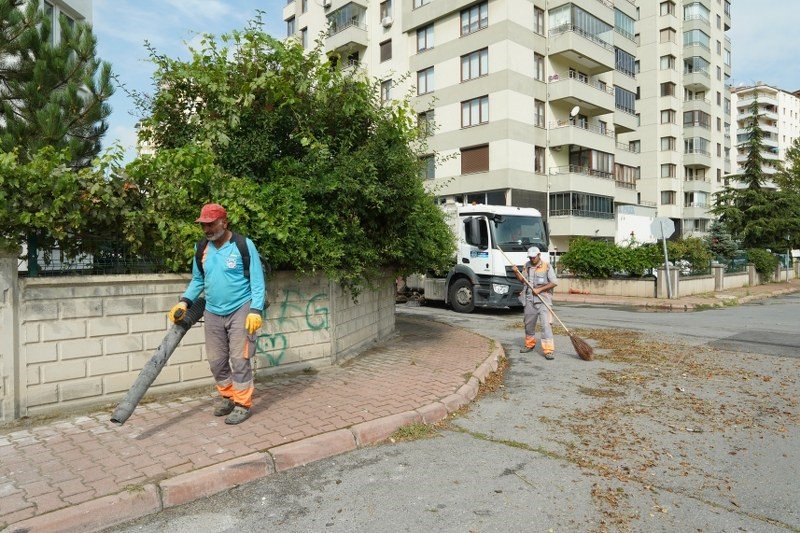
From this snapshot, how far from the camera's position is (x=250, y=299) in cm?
505

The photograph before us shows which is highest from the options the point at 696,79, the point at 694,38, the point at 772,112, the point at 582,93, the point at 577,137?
the point at 772,112

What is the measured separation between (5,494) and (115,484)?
644 millimetres

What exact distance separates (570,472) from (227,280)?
324cm

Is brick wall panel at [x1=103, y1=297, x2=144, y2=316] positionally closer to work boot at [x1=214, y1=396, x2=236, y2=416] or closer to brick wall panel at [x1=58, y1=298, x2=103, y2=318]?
brick wall panel at [x1=58, y1=298, x2=103, y2=318]

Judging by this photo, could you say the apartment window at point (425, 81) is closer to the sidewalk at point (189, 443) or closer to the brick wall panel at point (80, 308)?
the sidewalk at point (189, 443)

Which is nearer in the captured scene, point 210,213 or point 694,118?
point 210,213

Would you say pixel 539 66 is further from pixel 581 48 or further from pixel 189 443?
pixel 189 443

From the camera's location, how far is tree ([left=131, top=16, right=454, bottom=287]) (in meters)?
5.76

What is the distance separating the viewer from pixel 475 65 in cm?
3159

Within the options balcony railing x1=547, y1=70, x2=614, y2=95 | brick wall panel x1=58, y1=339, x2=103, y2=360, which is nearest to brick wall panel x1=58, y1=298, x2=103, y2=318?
brick wall panel x1=58, y1=339, x2=103, y2=360

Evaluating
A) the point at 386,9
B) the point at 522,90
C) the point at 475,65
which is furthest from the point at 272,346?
the point at 386,9

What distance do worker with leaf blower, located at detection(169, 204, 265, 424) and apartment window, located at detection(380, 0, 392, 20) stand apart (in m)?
35.2

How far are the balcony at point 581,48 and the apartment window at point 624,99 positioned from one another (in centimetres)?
386

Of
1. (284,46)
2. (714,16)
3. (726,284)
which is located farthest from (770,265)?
(714,16)
